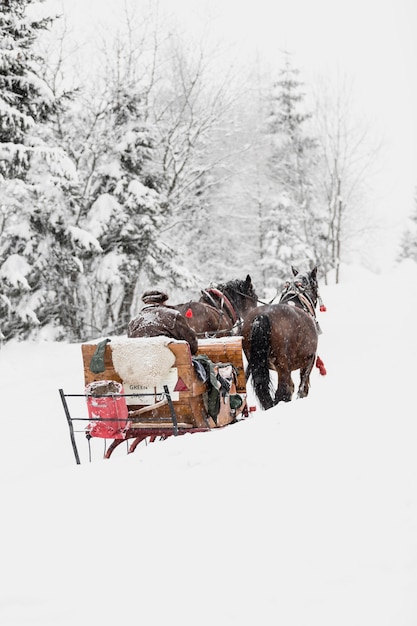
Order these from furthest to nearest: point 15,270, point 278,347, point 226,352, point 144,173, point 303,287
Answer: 1. point 144,173
2. point 15,270
3. point 303,287
4. point 278,347
5. point 226,352

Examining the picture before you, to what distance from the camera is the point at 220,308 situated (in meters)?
9.53

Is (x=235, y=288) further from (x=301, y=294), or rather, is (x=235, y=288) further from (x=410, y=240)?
(x=410, y=240)

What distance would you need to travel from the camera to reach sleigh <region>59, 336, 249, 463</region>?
5.30 metres

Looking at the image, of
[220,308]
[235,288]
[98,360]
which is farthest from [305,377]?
[98,360]

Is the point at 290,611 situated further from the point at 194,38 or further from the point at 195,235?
the point at 195,235

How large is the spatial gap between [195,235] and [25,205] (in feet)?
37.7

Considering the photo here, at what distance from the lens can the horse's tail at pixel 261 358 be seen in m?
7.09

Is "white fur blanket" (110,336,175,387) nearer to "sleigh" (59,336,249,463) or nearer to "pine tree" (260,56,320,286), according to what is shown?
"sleigh" (59,336,249,463)

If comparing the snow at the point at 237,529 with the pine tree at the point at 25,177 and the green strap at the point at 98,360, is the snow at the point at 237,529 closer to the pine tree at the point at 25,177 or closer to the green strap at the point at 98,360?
the green strap at the point at 98,360

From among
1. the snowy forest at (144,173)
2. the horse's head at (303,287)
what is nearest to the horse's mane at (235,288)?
the horse's head at (303,287)

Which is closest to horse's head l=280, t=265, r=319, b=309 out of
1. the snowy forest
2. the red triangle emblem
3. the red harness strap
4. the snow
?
the red harness strap

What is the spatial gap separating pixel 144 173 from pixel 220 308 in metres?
10.2

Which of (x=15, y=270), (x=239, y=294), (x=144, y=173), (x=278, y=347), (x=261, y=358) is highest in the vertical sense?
(x=144, y=173)

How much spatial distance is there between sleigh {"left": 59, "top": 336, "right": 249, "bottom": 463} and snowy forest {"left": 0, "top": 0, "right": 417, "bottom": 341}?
8774 millimetres
